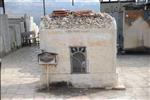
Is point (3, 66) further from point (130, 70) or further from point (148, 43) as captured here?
point (148, 43)

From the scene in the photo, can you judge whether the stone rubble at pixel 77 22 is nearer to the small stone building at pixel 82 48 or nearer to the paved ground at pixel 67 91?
the small stone building at pixel 82 48

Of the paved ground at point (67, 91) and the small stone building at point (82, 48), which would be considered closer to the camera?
the paved ground at point (67, 91)

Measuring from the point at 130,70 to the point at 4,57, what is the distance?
22.4 feet

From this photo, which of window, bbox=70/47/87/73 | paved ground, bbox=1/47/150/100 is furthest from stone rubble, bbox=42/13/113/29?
paved ground, bbox=1/47/150/100

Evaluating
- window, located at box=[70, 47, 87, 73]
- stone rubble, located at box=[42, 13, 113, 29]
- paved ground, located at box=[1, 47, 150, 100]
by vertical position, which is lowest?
paved ground, located at box=[1, 47, 150, 100]

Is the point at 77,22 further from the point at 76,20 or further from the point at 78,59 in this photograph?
→ the point at 78,59

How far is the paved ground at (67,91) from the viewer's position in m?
10.2

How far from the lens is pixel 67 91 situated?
1062 centimetres

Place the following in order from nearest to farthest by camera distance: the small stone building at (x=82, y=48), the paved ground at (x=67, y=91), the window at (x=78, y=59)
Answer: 1. the paved ground at (x=67, y=91)
2. the small stone building at (x=82, y=48)
3. the window at (x=78, y=59)

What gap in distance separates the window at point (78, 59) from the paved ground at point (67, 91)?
60cm

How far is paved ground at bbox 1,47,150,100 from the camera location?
400 inches

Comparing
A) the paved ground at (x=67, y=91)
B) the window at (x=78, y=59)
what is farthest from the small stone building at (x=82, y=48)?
the paved ground at (x=67, y=91)

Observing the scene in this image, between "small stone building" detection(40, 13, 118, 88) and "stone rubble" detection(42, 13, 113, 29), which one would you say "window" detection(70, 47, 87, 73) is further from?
"stone rubble" detection(42, 13, 113, 29)

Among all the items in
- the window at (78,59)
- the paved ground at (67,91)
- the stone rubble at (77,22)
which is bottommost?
the paved ground at (67,91)
